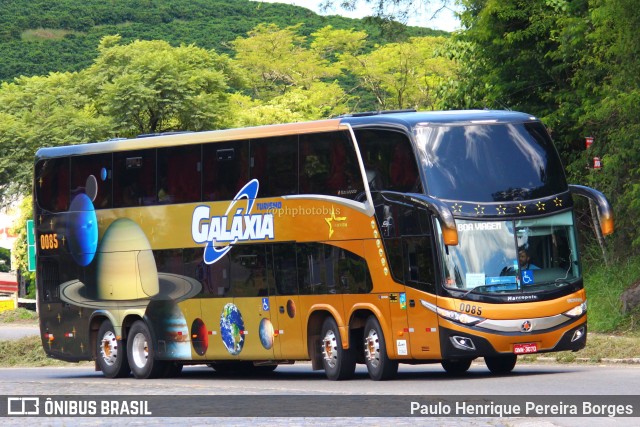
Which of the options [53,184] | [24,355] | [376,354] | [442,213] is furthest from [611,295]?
[24,355]

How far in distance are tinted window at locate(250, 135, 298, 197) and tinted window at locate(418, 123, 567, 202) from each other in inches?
113

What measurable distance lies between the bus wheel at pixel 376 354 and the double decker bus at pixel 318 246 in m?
0.03

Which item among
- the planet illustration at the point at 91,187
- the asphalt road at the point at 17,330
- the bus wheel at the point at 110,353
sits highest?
the planet illustration at the point at 91,187

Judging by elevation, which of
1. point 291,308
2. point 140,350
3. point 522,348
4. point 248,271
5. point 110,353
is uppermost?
point 248,271

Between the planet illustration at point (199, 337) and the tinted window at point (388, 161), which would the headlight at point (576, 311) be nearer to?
the tinted window at point (388, 161)

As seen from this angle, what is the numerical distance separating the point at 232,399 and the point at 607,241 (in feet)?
57.3

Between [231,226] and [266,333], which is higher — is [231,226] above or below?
above

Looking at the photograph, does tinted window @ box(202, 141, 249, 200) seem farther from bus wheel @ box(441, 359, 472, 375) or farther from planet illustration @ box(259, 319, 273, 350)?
bus wheel @ box(441, 359, 472, 375)

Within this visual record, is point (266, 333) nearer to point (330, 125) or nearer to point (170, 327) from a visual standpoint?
point (170, 327)

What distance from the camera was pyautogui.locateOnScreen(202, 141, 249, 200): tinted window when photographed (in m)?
23.6

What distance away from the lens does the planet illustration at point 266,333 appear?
76.2 feet

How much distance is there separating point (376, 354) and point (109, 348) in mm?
7380

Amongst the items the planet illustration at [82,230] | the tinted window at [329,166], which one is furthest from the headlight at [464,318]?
the planet illustration at [82,230]

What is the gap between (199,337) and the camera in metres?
24.8
